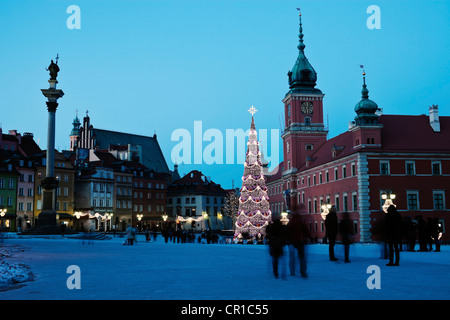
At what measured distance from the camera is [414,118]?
53125 millimetres

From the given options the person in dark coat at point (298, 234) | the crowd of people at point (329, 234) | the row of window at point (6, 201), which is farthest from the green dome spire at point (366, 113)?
the row of window at point (6, 201)

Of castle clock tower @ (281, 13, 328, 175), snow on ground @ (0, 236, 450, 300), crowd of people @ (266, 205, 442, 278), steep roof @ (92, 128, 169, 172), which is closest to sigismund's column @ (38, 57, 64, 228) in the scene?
castle clock tower @ (281, 13, 328, 175)

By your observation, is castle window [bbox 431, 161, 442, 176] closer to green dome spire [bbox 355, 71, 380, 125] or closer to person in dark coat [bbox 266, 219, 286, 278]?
green dome spire [bbox 355, 71, 380, 125]

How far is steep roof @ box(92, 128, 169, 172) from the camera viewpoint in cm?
11436

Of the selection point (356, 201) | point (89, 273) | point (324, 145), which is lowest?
point (89, 273)

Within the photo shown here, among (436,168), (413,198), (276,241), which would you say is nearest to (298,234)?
(276,241)

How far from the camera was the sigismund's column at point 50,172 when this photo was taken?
4891 centimetres

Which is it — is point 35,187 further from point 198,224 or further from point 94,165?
point 198,224

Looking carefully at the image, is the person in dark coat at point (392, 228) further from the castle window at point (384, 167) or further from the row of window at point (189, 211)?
the row of window at point (189, 211)

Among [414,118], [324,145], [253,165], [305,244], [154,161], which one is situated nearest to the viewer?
[305,244]

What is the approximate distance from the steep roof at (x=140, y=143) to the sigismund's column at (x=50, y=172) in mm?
61540

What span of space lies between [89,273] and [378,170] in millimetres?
39998
